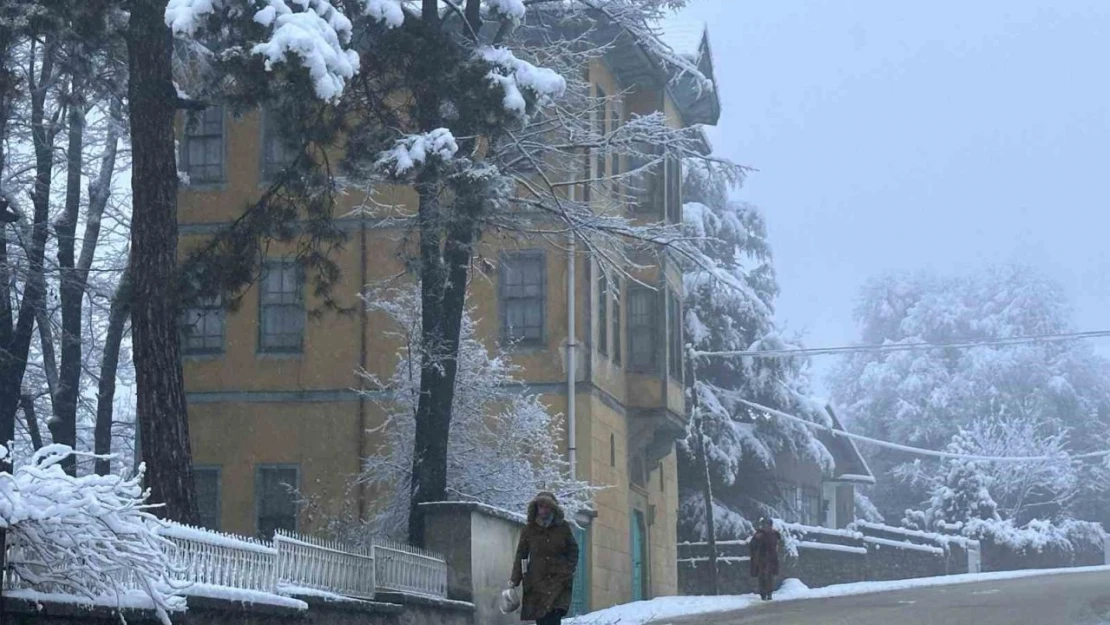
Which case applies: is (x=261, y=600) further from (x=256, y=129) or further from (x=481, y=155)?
(x=256, y=129)

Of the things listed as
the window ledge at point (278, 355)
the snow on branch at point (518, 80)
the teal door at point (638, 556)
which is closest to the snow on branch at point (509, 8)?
the snow on branch at point (518, 80)

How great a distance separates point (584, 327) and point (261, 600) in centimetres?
1887

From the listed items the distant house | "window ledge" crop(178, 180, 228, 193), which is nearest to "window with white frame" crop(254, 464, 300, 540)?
"window ledge" crop(178, 180, 228, 193)

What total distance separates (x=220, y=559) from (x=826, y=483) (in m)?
58.2

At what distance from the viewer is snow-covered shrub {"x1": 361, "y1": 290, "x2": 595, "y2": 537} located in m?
28.1

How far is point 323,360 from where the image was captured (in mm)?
35406

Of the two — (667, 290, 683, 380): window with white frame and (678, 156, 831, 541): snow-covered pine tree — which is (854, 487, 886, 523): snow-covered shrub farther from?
(667, 290, 683, 380): window with white frame

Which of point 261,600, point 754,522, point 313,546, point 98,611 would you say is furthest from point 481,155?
point 754,522

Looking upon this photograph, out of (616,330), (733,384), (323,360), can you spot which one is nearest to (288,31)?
(323,360)

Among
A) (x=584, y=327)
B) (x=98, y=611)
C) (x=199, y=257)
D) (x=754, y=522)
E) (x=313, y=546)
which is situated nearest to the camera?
(x=98, y=611)

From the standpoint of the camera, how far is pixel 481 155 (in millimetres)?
24734

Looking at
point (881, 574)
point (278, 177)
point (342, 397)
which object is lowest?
point (881, 574)

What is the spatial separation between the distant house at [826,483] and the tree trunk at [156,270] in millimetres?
38152

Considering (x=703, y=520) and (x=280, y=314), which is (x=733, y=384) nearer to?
(x=703, y=520)
